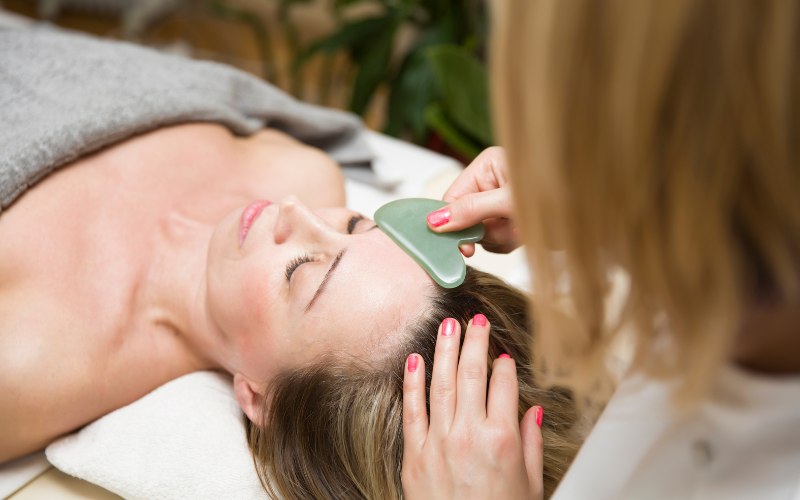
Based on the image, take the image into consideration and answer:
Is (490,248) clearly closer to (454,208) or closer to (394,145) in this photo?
(454,208)

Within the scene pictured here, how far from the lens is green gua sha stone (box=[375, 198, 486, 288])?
0.89 m

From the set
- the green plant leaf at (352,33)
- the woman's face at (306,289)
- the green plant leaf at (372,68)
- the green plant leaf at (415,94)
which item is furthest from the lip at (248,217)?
the green plant leaf at (352,33)

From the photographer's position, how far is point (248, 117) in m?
1.56

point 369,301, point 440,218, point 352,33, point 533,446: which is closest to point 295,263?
point 369,301

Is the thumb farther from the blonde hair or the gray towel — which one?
the gray towel

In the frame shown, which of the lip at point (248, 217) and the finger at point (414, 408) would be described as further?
the lip at point (248, 217)

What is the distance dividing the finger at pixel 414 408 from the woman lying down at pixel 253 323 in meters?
0.04

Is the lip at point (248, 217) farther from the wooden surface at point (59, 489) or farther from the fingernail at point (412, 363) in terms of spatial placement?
the wooden surface at point (59, 489)

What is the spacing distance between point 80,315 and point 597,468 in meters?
0.95

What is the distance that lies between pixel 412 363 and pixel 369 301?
0.13 m

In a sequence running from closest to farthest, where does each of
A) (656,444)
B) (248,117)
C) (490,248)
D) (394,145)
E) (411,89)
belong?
1. (656,444)
2. (490,248)
3. (248,117)
4. (394,145)
5. (411,89)

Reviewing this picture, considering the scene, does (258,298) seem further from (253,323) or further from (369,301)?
(369,301)

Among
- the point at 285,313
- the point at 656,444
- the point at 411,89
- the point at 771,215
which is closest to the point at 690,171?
the point at 771,215

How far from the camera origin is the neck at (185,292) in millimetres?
1098
